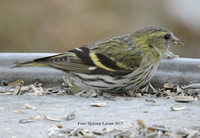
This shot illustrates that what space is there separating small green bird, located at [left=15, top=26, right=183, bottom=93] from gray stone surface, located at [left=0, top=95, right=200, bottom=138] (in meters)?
0.21

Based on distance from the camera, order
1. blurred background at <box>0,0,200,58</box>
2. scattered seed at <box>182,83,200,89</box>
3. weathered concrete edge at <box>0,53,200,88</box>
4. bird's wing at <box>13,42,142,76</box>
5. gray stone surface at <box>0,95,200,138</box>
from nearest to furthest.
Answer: gray stone surface at <box>0,95,200,138</box> < bird's wing at <box>13,42,142,76</box> < scattered seed at <box>182,83,200,89</box> < weathered concrete edge at <box>0,53,200,88</box> < blurred background at <box>0,0,200,58</box>

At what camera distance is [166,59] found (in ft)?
11.2

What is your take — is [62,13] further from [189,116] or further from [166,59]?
[189,116]

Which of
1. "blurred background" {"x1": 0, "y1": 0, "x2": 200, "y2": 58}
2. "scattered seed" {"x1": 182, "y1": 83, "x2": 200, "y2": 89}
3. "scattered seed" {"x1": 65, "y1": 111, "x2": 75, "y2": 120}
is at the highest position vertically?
"blurred background" {"x1": 0, "y1": 0, "x2": 200, "y2": 58}

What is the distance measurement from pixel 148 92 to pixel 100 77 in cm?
62

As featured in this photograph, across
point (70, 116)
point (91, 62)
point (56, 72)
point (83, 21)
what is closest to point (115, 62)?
point (91, 62)

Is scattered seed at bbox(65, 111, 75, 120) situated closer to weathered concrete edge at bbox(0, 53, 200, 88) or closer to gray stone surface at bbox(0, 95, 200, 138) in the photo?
gray stone surface at bbox(0, 95, 200, 138)

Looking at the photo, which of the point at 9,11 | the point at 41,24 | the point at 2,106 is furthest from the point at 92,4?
the point at 2,106

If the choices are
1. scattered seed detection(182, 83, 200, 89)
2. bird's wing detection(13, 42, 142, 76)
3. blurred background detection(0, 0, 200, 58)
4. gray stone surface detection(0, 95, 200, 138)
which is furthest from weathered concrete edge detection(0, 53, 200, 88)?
blurred background detection(0, 0, 200, 58)

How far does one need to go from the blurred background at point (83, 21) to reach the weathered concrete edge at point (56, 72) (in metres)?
3.27

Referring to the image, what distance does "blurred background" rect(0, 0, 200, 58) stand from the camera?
6.79 meters

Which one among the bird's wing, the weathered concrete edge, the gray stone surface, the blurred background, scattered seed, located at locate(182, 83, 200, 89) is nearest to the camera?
the gray stone surface

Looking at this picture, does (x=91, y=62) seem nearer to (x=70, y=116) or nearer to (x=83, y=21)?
(x=70, y=116)

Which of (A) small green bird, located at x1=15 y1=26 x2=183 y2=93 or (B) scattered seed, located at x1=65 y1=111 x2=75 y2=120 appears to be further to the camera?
(A) small green bird, located at x1=15 y1=26 x2=183 y2=93
